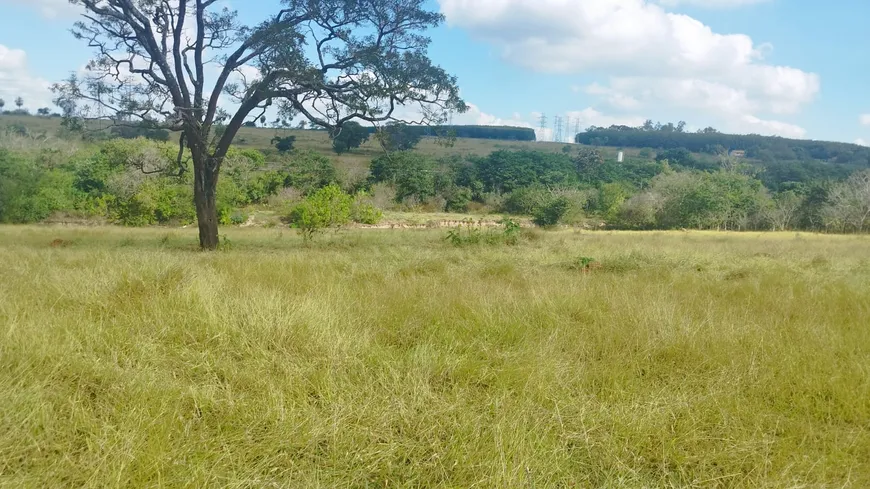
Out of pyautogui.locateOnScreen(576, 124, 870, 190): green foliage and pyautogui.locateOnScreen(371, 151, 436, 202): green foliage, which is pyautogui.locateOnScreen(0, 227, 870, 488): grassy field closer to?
pyautogui.locateOnScreen(371, 151, 436, 202): green foliage

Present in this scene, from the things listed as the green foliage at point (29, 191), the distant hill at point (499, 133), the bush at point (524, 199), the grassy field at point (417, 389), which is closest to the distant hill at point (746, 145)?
the distant hill at point (499, 133)

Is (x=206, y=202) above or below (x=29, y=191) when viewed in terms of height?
above

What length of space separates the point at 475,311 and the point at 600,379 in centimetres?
138

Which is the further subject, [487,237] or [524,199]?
[524,199]

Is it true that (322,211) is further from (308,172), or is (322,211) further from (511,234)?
(308,172)

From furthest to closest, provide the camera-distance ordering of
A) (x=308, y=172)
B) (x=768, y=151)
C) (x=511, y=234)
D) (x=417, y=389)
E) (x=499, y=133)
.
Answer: (x=499, y=133)
(x=768, y=151)
(x=308, y=172)
(x=511, y=234)
(x=417, y=389)

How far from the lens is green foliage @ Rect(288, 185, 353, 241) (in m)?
16.9

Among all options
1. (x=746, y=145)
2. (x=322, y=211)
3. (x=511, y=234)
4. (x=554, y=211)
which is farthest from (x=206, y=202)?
(x=746, y=145)

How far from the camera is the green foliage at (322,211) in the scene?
55.6 ft

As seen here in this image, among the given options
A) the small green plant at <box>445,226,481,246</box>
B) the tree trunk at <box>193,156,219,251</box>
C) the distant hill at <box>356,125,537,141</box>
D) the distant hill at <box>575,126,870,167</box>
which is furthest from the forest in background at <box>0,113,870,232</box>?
the distant hill at <box>356,125,537,141</box>

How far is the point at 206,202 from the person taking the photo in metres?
12.9

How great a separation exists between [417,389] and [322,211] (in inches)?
581

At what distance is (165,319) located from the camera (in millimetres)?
3777

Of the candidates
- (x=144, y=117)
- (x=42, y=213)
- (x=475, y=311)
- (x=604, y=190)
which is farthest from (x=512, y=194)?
(x=475, y=311)
